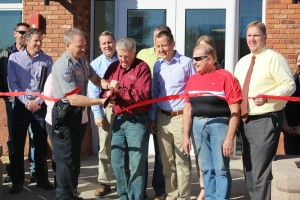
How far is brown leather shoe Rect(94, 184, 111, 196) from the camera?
6016mm

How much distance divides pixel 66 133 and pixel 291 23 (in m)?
4.19

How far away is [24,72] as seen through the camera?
6.09 metres

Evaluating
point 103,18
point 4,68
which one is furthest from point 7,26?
point 4,68

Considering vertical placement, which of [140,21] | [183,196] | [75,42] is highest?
[140,21]

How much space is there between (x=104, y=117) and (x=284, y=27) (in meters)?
3.31

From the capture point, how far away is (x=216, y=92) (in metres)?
4.79

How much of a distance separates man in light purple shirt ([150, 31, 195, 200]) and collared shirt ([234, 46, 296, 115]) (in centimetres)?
84

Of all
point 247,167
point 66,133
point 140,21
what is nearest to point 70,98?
point 66,133

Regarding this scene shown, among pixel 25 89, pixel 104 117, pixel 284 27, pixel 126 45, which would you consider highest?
pixel 284 27

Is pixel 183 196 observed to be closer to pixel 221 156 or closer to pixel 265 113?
pixel 221 156

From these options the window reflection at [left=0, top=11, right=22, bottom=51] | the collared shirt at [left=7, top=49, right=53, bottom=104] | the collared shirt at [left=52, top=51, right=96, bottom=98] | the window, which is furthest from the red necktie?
the window reflection at [left=0, top=11, right=22, bottom=51]

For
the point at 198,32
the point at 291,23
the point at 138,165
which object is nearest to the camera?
the point at 138,165

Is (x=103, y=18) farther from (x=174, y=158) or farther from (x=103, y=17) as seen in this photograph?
(x=174, y=158)

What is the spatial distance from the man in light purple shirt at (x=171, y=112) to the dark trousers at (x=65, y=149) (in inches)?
37.5
